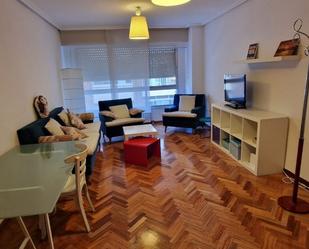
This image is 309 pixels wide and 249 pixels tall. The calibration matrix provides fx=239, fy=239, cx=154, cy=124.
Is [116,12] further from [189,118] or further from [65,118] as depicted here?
[189,118]

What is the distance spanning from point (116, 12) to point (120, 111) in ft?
6.59

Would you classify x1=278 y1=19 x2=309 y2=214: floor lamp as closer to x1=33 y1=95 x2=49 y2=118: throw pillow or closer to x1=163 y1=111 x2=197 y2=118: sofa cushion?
x1=163 y1=111 x2=197 y2=118: sofa cushion

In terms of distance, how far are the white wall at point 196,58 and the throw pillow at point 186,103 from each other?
1.59 ft

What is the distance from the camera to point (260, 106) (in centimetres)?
365

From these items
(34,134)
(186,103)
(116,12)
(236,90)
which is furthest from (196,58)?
(34,134)

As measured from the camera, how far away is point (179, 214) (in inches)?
95.0

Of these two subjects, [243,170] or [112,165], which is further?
[112,165]

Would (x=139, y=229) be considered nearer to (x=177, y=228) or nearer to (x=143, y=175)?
(x=177, y=228)

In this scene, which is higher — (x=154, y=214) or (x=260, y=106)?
(x=260, y=106)

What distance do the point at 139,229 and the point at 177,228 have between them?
0.35 m

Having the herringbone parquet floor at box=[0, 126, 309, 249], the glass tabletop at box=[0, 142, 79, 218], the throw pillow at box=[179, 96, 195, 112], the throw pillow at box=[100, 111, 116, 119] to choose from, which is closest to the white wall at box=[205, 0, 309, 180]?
the herringbone parquet floor at box=[0, 126, 309, 249]

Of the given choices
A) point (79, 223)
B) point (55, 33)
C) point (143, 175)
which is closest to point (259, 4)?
point (143, 175)

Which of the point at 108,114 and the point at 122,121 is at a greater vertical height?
the point at 108,114

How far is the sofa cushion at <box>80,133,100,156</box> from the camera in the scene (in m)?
3.12
